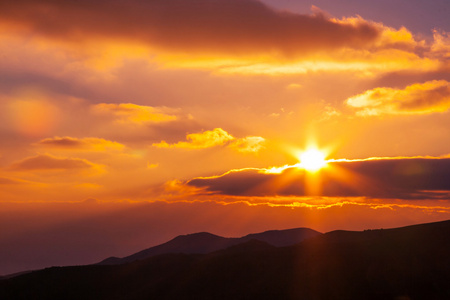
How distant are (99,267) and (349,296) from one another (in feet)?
222

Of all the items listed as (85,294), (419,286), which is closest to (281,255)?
(419,286)

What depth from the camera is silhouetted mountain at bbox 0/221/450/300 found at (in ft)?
274

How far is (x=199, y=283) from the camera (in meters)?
99.4

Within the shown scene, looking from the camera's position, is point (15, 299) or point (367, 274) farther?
point (15, 299)

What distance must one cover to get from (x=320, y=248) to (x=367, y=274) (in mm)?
14831

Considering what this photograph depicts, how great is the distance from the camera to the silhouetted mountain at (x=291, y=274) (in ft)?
274

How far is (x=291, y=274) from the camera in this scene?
306 ft

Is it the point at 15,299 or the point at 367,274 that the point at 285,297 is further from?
the point at 15,299

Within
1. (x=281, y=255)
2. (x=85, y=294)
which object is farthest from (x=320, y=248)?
(x=85, y=294)

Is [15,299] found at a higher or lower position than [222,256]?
lower

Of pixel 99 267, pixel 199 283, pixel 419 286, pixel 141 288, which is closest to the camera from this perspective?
pixel 419 286

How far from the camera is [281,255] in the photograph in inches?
4065

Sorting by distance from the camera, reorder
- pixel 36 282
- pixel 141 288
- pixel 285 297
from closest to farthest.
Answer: pixel 285 297, pixel 141 288, pixel 36 282

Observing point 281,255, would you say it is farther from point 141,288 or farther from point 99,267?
point 99,267
